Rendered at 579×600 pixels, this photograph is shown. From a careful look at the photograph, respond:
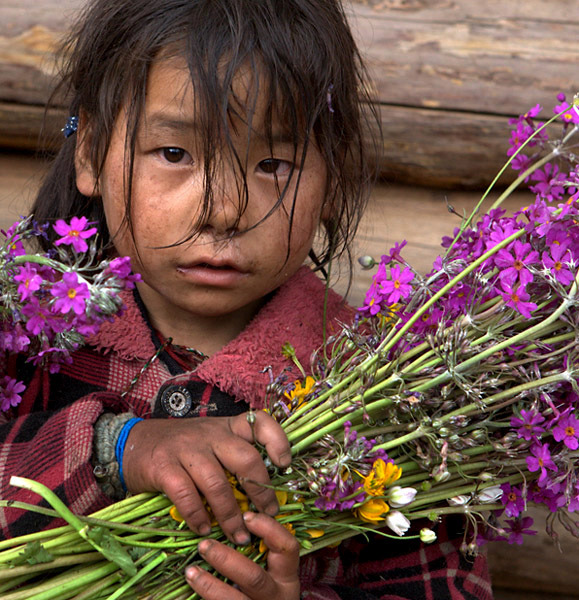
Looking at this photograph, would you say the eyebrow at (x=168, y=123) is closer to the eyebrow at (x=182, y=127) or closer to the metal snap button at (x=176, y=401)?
the eyebrow at (x=182, y=127)

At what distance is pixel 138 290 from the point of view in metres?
1.52

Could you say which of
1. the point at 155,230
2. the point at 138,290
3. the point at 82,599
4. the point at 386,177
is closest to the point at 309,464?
the point at 82,599

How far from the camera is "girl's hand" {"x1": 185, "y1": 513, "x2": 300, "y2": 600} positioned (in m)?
1.06

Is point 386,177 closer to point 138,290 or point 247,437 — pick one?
point 138,290

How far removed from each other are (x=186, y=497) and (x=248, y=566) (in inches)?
5.3

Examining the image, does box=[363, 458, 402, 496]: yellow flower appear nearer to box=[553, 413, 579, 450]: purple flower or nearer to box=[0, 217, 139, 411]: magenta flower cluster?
box=[553, 413, 579, 450]: purple flower

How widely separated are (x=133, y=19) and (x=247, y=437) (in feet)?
2.38

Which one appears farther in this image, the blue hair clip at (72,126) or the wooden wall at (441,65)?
the wooden wall at (441,65)

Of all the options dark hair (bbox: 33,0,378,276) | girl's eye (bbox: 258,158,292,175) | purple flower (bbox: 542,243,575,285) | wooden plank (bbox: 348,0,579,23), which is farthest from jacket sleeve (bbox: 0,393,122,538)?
wooden plank (bbox: 348,0,579,23)

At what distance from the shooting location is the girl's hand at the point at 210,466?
1.05 metres

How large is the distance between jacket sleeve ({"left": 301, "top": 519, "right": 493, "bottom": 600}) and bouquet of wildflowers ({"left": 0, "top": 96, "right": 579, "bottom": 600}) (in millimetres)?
286

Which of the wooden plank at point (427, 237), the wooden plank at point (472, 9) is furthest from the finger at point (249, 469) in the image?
the wooden plank at point (472, 9)

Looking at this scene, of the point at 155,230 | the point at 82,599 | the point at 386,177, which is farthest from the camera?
the point at 386,177

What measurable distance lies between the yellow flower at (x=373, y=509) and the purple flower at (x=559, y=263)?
0.39m
